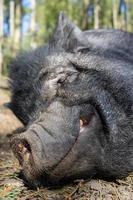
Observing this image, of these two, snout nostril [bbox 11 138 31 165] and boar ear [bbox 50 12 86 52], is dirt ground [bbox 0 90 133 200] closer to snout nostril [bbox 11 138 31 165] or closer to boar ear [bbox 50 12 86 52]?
snout nostril [bbox 11 138 31 165]

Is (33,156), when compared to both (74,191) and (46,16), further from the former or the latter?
(46,16)

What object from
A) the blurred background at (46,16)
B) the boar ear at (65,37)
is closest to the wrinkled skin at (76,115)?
the boar ear at (65,37)

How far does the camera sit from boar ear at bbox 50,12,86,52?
5.02 m

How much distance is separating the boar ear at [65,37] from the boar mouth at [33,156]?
1.44 metres

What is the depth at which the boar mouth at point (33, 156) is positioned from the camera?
11.9ft

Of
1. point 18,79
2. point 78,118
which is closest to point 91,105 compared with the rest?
point 78,118

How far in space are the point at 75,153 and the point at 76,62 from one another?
1.10 meters

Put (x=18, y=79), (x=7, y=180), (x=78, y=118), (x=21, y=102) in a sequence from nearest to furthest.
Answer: (x=78, y=118) → (x=7, y=180) → (x=21, y=102) → (x=18, y=79)

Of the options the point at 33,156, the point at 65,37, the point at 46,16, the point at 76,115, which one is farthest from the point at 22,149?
the point at 46,16

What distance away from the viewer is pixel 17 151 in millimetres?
3732

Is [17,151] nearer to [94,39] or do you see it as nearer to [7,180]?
[7,180]

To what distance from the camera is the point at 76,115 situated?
3.94 metres

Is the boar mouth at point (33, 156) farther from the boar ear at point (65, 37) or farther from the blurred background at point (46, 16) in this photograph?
Answer: the blurred background at point (46, 16)

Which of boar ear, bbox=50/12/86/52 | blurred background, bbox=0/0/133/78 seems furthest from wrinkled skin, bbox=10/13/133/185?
blurred background, bbox=0/0/133/78
